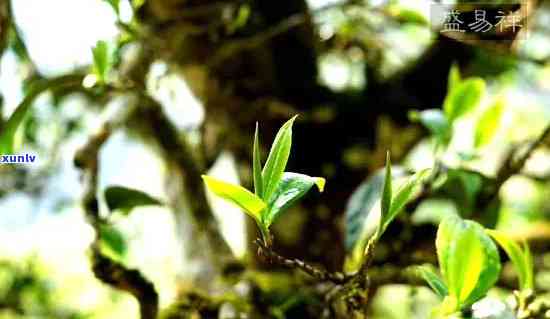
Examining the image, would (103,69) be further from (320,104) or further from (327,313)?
(320,104)

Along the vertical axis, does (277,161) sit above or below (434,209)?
above

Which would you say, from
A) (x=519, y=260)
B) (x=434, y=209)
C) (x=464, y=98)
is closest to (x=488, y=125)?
(x=464, y=98)

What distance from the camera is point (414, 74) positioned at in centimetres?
83

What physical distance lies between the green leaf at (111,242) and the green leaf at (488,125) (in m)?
0.30

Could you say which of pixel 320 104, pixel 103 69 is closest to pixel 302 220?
pixel 320 104

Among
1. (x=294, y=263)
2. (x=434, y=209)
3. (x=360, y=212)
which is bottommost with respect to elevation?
(x=434, y=209)

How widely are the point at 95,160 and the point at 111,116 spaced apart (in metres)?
0.06

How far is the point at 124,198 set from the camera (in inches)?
19.3

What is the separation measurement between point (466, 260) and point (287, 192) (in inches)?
3.2

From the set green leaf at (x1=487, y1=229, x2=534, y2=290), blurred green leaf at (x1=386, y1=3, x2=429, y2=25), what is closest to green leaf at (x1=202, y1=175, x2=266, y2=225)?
green leaf at (x1=487, y1=229, x2=534, y2=290)

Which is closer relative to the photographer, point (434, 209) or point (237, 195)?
point (237, 195)

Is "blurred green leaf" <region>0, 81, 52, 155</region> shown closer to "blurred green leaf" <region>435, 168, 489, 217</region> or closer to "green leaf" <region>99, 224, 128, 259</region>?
"green leaf" <region>99, 224, 128, 259</region>

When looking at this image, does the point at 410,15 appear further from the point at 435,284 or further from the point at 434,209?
the point at 434,209

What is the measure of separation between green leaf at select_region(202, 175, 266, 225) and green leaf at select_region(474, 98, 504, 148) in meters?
0.33
